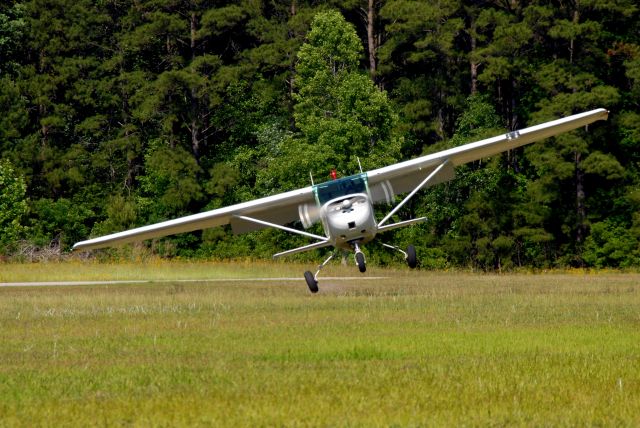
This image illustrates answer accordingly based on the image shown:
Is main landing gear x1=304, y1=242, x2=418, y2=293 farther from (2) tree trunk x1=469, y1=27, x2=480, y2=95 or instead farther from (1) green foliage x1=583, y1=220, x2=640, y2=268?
(2) tree trunk x1=469, y1=27, x2=480, y2=95

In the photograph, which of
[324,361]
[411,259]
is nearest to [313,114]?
[411,259]

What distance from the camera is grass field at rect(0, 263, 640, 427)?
9570 millimetres

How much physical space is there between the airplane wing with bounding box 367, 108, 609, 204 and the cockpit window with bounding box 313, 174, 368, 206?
1060mm

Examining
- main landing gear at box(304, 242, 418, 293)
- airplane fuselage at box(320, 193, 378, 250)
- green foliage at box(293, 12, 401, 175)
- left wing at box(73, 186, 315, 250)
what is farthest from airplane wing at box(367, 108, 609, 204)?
green foliage at box(293, 12, 401, 175)

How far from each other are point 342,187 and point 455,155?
3849mm

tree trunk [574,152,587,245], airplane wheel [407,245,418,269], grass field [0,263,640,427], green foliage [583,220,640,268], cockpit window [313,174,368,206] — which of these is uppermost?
grass field [0,263,640,427]

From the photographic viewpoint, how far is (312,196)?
2720 centimetres

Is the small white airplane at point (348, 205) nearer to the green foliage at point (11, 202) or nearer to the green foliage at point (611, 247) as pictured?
the green foliage at point (611, 247)

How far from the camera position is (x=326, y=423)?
901 centimetres

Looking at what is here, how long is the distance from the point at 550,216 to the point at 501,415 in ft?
142

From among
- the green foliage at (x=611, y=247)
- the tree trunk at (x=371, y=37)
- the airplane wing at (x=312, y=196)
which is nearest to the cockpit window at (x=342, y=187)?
the airplane wing at (x=312, y=196)

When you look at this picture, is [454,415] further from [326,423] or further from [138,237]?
[138,237]

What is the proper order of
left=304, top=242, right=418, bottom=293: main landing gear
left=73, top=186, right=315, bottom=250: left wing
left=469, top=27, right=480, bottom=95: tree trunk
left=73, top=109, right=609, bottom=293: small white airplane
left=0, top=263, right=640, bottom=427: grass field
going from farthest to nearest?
left=469, top=27, right=480, bottom=95: tree trunk < left=73, top=186, right=315, bottom=250: left wing < left=73, top=109, right=609, bottom=293: small white airplane < left=304, top=242, right=418, bottom=293: main landing gear < left=0, top=263, right=640, bottom=427: grass field

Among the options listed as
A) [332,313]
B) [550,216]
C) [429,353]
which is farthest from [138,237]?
[550,216]
